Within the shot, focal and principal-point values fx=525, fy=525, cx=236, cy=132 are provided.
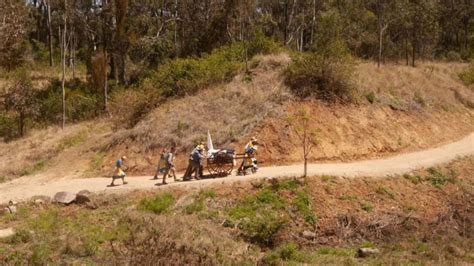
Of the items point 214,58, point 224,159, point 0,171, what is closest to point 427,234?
point 224,159

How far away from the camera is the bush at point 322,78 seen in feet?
79.7

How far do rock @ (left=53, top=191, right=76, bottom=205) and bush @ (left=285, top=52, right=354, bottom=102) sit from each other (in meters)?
11.4

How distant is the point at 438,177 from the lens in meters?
20.6

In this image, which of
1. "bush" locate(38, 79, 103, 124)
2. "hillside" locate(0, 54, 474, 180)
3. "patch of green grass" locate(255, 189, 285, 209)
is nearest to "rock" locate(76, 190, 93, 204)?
"hillside" locate(0, 54, 474, 180)

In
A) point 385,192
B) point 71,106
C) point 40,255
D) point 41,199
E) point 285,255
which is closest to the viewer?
point 40,255

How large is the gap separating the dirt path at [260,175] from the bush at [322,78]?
4.11 metres

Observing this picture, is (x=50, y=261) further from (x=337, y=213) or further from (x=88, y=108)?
(x=88, y=108)

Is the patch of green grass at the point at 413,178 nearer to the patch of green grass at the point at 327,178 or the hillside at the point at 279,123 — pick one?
the hillside at the point at 279,123

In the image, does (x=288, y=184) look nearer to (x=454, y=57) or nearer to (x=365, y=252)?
(x=365, y=252)

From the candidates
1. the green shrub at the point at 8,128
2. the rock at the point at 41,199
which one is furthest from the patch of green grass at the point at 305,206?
the green shrub at the point at 8,128

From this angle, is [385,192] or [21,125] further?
[21,125]

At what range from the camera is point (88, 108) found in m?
35.0

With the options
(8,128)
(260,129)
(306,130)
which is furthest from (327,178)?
(8,128)

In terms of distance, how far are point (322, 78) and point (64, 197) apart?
1303cm
